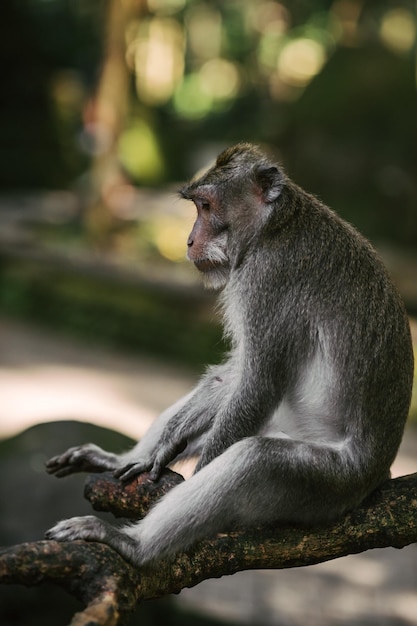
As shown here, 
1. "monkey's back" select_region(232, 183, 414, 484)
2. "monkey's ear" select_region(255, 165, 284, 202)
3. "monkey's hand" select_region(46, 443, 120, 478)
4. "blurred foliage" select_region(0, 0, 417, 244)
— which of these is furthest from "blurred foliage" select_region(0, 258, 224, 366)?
"monkey's back" select_region(232, 183, 414, 484)

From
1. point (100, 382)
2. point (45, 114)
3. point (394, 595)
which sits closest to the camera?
point (394, 595)

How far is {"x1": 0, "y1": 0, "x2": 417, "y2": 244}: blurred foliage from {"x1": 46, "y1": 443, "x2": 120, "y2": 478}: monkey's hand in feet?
42.4

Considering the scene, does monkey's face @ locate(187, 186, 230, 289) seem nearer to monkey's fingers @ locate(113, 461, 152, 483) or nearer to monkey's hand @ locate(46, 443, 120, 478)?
monkey's fingers @ locate(113, 461, 152, 483)

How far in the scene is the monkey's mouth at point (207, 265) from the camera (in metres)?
4.26

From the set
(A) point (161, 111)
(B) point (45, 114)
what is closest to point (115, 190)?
(B) point (45, 114)

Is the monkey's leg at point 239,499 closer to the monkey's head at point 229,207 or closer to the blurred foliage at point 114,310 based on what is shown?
the monkey's head at point 229,207

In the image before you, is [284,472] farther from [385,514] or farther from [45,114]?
[45,114]

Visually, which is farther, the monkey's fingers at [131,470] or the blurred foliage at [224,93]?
the blurred foliage at [224,93]

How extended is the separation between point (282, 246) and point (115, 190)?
13.9m

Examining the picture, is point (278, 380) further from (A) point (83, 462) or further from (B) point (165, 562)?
(A) point (83, 462)

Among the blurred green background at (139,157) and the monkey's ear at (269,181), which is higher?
the blurred green background at (139,157)

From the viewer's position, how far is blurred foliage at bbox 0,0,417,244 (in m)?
17.2

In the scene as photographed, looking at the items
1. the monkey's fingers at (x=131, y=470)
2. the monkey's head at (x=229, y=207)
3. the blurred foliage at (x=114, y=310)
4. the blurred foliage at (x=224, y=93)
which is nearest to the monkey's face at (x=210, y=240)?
the monkey's head at (x=229, y=207)

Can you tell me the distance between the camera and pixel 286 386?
401 cm
